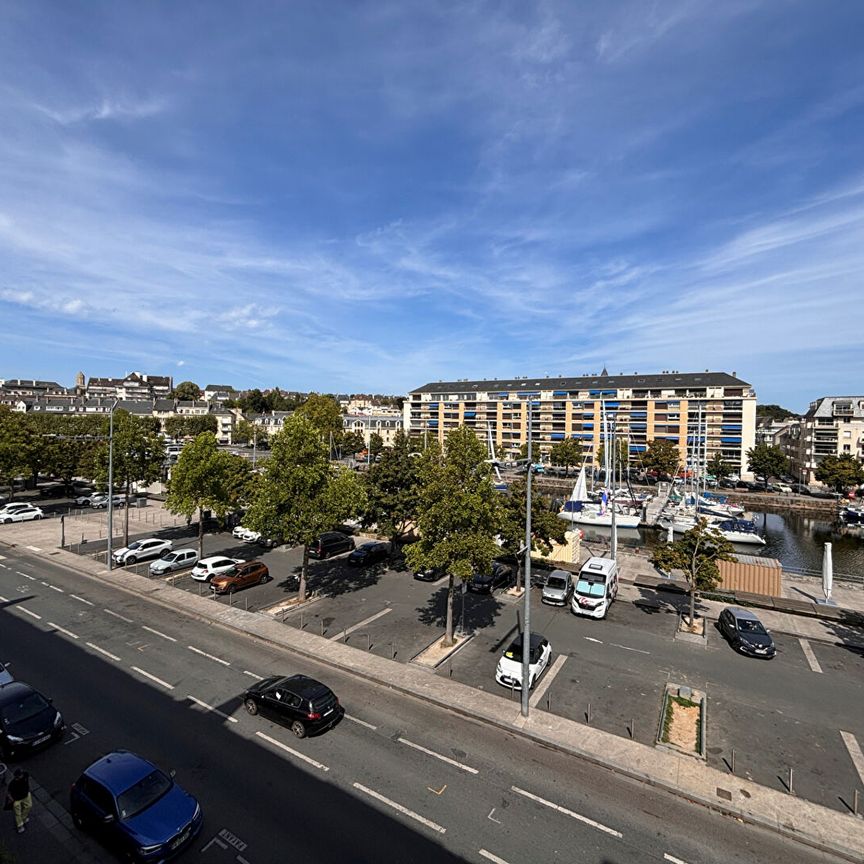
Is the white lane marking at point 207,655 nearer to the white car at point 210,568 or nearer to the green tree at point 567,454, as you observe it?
the white car at point 210,568

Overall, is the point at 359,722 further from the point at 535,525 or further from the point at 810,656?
the point at 810,656

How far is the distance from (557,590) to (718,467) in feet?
282

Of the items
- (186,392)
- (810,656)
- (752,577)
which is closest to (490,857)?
(810,656)

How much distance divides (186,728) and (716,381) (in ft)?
402

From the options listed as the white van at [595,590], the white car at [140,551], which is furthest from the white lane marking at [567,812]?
the white car at [140,551]

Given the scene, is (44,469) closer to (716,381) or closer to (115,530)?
(115,530)

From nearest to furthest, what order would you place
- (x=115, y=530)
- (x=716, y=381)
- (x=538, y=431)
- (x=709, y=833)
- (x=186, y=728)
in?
(x=709, y=833)
(x=186, y=728)
(x=115, y=530)
(x=716, y=381)
(x=538, y=431)

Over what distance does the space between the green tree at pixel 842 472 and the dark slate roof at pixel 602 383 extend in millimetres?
28380

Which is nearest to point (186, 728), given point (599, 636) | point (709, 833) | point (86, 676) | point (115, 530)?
point (86, 676)

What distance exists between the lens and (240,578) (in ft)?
99.6

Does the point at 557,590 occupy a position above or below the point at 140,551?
above

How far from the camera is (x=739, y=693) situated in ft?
63.7

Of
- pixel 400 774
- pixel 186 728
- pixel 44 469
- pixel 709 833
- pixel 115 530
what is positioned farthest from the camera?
pixel 44 469

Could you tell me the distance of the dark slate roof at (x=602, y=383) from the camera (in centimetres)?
11388
